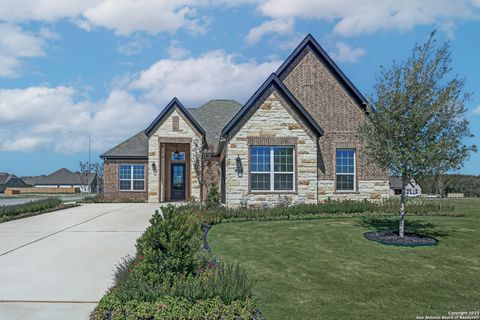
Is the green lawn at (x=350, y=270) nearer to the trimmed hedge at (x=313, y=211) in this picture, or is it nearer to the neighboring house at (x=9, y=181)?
the trimmed hedge at (x=313, y=211)

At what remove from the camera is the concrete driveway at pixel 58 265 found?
17.2 feet

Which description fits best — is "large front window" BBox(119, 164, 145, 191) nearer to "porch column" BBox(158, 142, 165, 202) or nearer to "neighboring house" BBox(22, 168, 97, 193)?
"porch column" BBox(158, 142, 165, 202)

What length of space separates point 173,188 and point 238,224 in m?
14.2

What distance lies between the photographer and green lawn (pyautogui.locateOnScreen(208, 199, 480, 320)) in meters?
5.45

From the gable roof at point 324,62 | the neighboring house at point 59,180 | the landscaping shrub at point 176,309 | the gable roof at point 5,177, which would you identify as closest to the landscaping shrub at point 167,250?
the landscaping shrub at point 176,309

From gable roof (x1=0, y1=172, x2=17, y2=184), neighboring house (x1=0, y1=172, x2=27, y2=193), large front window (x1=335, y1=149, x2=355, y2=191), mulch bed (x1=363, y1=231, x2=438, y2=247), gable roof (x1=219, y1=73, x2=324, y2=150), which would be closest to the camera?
mulch bed (x1=363, y1=231, x2=438, y2=247)

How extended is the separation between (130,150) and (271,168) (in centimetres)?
1330

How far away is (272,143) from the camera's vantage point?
1678cm

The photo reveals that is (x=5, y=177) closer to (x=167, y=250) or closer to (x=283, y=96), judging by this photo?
(x=283, y=96)

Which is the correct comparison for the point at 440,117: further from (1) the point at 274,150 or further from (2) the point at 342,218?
(1) the point at 274,150

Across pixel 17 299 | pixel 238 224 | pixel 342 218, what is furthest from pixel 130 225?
pixel 342 218

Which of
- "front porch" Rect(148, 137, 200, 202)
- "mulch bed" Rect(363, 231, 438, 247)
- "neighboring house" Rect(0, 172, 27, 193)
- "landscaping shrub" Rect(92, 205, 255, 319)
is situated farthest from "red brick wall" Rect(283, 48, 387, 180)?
"neighboring house" Rect(0, 172, 27, 193)

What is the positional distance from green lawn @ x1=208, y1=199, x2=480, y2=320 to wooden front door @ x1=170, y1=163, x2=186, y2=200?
590 inches

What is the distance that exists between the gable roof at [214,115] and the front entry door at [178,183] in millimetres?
3419
